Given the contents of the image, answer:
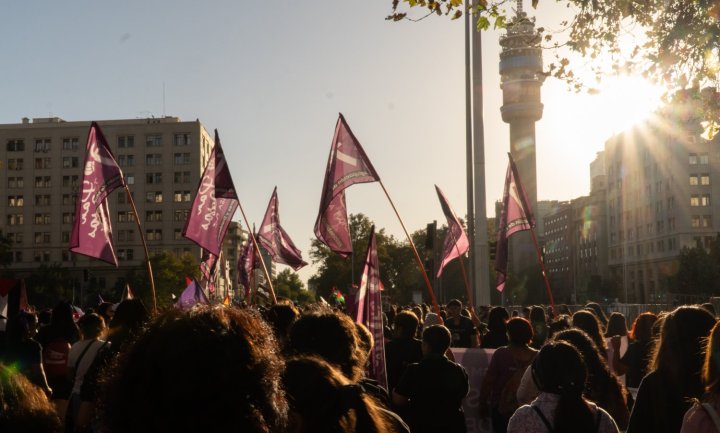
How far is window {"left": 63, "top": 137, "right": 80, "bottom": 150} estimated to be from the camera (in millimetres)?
105000

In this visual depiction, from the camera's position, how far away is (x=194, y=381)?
1835mm

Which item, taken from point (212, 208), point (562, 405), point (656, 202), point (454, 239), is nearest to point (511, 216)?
point (454, 239)

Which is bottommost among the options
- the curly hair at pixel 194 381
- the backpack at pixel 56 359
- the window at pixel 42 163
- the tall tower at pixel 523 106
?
the backpack at pixel 56 359

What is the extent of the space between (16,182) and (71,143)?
8569 millimetres

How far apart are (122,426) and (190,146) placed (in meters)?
104

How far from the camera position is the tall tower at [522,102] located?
433ft

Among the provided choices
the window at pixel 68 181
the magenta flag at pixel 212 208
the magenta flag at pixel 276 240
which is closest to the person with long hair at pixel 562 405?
the magenta flag at pixel 212 208

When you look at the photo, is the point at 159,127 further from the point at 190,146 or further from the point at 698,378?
the point at 698,378

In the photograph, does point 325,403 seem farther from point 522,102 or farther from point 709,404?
point 522,102

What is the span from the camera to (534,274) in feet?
398

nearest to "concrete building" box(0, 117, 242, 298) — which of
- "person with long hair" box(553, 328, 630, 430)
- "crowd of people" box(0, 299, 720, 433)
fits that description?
"crowd of people" box(0, 299, 720, 433)

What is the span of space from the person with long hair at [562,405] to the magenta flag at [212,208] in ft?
30.7

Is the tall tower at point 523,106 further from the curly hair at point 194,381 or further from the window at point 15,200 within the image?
the curly hair at point 194,381

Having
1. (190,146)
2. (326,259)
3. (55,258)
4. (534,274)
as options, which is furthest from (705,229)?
(55,258)
